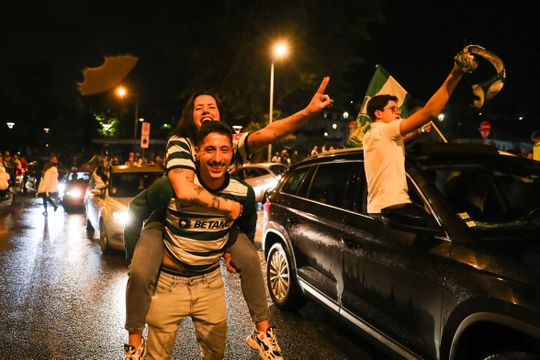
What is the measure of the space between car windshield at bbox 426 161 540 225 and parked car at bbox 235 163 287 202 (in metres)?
11.3

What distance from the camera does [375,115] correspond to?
157 inches

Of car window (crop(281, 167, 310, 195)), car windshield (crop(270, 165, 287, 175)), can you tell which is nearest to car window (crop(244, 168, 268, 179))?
car windshield (crop(270, 165, 287, 175))

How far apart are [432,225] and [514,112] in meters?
66.5

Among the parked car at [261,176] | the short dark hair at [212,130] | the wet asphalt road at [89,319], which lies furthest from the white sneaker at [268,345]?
the parked car at [261,176]

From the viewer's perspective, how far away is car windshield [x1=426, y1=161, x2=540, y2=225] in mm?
3723

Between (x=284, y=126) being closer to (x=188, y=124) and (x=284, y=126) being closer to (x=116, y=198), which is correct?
(x=188, y=124)

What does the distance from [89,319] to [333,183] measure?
2.97 metres

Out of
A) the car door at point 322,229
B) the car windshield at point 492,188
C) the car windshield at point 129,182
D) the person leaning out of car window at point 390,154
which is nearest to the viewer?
the person leaning out of car window at point 390,154

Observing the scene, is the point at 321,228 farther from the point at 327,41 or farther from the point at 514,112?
the point at 514,112

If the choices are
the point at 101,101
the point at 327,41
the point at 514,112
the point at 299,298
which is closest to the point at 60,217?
the point at 299,298

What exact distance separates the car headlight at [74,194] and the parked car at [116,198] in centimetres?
668

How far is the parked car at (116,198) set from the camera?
8266mm

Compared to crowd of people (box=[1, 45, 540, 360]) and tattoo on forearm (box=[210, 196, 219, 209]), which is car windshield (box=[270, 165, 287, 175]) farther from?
tattoo on forearm (box=[210, 196, 219, 209])

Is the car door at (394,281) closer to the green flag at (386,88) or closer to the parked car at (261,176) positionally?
the green flag at (386,88)
